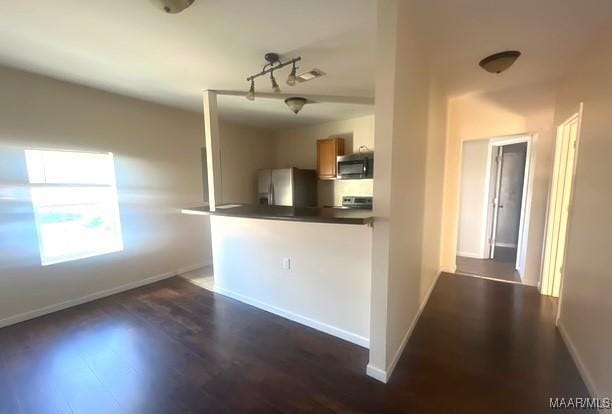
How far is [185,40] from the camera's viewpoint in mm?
2053

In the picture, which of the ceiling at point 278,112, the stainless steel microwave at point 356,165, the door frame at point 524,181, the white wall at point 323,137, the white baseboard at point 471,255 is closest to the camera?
the door frame at point 524,181

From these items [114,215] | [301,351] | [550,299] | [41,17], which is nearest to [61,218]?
[114,215]

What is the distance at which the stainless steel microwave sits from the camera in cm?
414

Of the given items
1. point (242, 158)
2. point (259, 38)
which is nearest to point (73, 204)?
point (242, 158)

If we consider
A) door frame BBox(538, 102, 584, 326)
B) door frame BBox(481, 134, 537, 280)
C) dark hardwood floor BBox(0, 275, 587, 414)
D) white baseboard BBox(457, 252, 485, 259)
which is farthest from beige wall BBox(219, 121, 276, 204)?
door frame BBox(538, 102, 584, 326)

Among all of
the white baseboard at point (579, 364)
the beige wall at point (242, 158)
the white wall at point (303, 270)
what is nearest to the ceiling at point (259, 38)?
the white wall at point (303, 270)

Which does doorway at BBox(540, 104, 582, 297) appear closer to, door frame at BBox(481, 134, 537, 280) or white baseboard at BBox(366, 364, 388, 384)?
door frame at BBox(481, 134, 537, 280)

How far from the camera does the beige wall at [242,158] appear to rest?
186 inches

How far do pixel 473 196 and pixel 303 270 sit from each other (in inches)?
154

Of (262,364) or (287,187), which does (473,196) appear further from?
Result: (262,364)

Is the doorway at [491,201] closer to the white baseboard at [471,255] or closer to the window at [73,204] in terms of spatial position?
the white baseboard at [471,255]

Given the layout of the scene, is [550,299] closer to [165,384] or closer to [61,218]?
[165,384]

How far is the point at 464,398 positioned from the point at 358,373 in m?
0.67

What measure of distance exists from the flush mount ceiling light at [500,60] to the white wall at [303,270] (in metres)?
1.95
